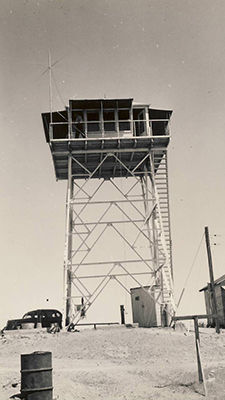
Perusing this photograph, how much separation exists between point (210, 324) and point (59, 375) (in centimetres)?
3331

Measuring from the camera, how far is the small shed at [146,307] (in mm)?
26292

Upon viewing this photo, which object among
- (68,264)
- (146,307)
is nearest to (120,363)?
(68,264)

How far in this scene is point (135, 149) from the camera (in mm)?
25344

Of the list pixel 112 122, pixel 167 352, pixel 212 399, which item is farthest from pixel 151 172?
pixel 212 399

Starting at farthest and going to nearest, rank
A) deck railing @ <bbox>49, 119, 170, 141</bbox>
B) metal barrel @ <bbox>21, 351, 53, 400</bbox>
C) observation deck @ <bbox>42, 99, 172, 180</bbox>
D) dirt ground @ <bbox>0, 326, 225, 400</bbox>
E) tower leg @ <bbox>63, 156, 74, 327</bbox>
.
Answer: deck railing @ <bbox>49, 119, 170, 141</bbox> → observation deck @ <bbox>42, 99, 172, 180</bbox> → tower leg @ <bbox>63, 156, 74, 327</bbox> → dirt ground @ <bbox>0, 326, 225, 400</bbox> → metal barrel @ <bbox>21, 351, 53, 400</bbox>

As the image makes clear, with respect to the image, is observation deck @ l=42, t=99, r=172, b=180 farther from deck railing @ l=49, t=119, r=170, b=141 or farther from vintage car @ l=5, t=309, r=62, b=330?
vintage car @ l=5, t=309, r=62, b=330

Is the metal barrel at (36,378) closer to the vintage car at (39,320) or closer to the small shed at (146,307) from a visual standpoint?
the small shed at (146,307)

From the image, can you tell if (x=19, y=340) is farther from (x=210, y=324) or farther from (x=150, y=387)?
(x=210, y=324)

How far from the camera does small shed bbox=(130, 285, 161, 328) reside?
2629 cm

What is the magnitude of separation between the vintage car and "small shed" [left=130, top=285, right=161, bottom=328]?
15.8ft

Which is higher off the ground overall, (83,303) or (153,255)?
(153,255)

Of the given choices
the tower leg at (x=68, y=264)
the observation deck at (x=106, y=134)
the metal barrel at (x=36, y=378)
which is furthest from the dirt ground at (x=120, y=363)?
the observation deck at (x=106, y=134)

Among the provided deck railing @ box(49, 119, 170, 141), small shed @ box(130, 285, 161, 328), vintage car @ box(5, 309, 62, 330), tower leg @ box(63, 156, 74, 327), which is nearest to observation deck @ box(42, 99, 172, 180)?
deck railing @ box(49, 119, 170, 141)

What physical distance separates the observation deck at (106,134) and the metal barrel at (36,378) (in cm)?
1559
